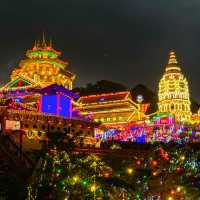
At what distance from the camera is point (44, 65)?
6281cm

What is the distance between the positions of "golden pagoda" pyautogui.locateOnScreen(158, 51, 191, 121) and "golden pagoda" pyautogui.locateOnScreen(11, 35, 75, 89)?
66.0 feet

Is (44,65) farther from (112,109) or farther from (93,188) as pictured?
(93,188)

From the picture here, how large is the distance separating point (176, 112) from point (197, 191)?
61418 millimetres

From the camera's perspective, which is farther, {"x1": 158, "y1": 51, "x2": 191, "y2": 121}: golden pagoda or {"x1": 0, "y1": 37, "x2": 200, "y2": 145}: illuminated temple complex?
{"x1": 158, "y1": 51, "x2": 191, "y2": 121}: golden pagoda

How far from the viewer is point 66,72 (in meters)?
65.9

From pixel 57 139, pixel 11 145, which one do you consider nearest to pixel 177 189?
pixel 57 139

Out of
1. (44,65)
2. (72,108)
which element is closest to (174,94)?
(44,65)

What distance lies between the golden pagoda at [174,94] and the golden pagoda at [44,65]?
20.1 meters

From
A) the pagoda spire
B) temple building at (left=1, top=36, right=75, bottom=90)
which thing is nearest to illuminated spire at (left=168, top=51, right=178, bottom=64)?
the pagoda spire

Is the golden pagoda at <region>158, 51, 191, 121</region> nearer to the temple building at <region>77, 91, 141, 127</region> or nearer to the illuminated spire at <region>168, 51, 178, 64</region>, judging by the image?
the illuminated spire at <region>168, 51, 178, 64</region>

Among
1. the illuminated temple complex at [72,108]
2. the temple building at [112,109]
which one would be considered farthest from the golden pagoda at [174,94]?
the temple building at [112,109]

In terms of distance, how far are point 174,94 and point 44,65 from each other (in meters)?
25.3

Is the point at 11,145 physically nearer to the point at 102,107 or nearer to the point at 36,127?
the point at 36,127

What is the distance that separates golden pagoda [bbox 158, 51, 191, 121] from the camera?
78.3m
